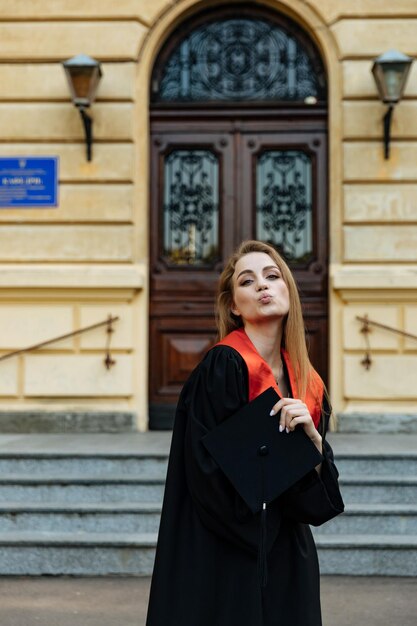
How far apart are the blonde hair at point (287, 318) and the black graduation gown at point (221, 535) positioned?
0.67 ft

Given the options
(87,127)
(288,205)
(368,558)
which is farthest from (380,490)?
(87,127)

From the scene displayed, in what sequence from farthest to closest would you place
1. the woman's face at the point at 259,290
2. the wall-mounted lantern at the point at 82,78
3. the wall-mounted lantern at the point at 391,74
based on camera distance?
the wall-mounted lantern at the point at 82,78
the wall-mounted lantern at the point at 391,74
the woman's face at the point at 259,290

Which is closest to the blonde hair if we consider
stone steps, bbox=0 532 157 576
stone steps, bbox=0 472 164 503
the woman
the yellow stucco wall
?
the woman

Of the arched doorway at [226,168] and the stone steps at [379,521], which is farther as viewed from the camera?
the arched doorway at [226,168]

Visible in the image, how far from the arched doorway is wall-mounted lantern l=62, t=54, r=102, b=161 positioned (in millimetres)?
860

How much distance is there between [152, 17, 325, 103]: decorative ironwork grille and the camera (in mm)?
9000

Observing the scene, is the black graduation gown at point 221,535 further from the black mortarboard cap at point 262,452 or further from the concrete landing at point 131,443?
the concrete landing at point 131,443

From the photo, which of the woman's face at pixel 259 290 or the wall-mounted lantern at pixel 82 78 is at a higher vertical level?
the wall-mounted lantern at pixel 82 78

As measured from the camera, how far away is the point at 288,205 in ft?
29.3

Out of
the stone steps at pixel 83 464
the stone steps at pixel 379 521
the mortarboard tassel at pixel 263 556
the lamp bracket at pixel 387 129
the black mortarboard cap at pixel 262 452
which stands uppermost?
the lamp bracket at pixel 387 129

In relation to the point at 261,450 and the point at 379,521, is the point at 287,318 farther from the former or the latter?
the point at 379,521

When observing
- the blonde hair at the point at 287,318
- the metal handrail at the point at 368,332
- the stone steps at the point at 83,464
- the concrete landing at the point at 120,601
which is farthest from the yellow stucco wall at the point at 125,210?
the blonde hair at the point at 287,318

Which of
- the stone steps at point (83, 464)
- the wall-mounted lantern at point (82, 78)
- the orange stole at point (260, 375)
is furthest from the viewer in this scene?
the wall-mounted lantern at point (82, 78)

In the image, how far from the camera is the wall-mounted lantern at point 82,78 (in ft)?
27.0
